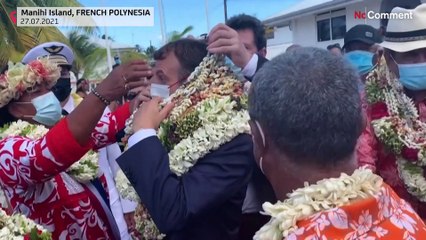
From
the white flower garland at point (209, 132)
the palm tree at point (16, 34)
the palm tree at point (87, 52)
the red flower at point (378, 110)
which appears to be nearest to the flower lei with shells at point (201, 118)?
the white flower garland at point (209, 132)

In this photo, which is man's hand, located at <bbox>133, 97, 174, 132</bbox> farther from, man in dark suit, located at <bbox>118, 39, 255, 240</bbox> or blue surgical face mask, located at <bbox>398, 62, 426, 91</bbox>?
blue surgical face mask, located at <bbox>398, 62, 426, 91</bbox>

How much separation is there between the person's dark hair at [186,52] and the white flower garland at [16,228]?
0.87 metres

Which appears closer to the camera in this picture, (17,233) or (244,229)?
(17,233)

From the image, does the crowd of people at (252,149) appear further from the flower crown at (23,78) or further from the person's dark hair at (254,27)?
the person's dark hair at (254,27)

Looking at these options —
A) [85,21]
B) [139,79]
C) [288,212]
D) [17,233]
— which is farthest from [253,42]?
[85,21]

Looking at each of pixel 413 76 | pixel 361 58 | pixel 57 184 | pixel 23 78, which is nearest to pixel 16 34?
pixel 361 58

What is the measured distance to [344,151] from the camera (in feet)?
4.81

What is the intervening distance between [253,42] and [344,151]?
10.7 feet

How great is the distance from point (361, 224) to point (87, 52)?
2706 centimetres

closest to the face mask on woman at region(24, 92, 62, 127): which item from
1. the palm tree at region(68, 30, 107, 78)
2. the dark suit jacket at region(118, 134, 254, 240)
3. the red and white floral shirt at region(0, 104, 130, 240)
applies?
the red and white floral shirt at region(0, 104, 130, 240)

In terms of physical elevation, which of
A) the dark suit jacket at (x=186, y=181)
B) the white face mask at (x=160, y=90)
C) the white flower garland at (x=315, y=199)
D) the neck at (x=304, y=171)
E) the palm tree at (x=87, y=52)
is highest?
the white face mask at (x=160, y=90)

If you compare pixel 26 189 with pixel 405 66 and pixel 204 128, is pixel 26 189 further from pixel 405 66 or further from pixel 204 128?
pixel 405 66

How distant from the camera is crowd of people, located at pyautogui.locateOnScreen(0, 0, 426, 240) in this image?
1.43 metres

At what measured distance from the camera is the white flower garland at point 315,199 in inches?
54.7
